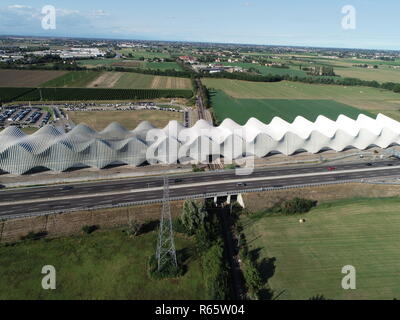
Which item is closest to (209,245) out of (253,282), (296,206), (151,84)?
(253,282)

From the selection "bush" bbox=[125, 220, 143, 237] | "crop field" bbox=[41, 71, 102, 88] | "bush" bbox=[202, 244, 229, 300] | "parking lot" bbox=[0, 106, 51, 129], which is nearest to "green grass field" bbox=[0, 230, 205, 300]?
"bush" bbox=[125, 220, 143, 237]

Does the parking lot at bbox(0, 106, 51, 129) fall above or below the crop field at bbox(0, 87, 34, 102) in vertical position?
below

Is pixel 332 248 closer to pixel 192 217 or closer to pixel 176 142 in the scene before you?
pixel 192 217

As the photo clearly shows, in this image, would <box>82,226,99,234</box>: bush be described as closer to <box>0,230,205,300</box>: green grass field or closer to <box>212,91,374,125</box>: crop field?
<box>0,230,205,300</box>: green grass field

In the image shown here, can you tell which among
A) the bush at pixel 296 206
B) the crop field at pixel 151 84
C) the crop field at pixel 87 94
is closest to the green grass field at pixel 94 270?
the bush at pixel 296 206

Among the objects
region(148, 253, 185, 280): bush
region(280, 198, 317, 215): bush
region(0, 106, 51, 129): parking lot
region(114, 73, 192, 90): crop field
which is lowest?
region(148, 253, 185, 280): bush

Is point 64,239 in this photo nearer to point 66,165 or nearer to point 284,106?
point 66,165

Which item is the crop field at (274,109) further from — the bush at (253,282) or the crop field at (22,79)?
the crop field at (22,79)
